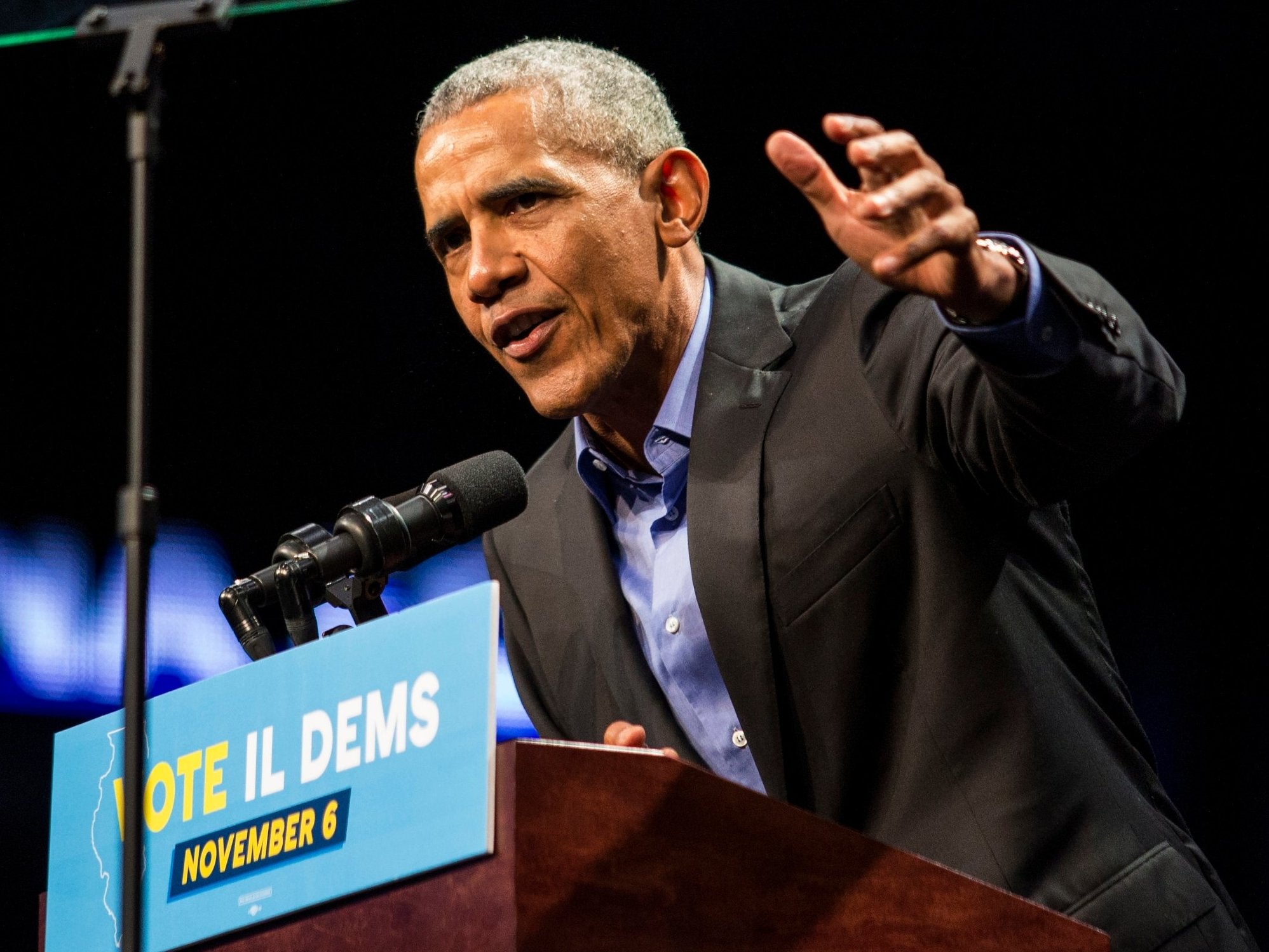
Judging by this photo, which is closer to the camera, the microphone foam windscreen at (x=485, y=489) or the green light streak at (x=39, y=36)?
the green light streak at (x=39, y=36)

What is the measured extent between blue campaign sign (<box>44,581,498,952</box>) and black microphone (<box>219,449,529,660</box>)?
0.58ft

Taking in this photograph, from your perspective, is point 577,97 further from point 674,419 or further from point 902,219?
point 902,219

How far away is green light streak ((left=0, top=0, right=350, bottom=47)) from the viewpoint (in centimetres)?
147

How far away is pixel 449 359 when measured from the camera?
182 inches

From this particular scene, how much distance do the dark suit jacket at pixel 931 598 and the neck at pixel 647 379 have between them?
14cm

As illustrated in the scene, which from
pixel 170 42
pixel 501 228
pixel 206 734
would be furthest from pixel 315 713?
pixel 501 228

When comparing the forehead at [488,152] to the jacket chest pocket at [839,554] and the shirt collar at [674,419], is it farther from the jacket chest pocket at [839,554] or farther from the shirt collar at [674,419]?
the jacket chest pocket at [839,554]

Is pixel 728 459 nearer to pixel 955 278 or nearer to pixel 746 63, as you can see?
pixel 955 278

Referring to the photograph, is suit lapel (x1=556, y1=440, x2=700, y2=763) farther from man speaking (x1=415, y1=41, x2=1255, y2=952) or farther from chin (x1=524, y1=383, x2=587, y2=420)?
chin (x1=524, y1=383, x2=587, y2=420)

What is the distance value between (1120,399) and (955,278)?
0.86ft

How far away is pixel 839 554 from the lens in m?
2.03

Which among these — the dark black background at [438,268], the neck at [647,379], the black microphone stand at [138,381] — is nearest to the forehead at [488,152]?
the neck at [647,379]

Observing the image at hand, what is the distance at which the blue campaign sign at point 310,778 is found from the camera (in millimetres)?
1280

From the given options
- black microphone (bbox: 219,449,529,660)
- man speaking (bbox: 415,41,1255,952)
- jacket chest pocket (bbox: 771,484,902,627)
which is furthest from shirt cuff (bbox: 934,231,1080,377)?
black microphone (bbox: 219,449,529,660)
